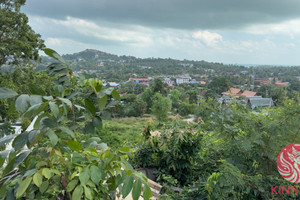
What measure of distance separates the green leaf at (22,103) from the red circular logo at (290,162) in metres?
1.63

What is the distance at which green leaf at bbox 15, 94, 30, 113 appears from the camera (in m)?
0.58

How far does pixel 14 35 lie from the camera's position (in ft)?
23.5

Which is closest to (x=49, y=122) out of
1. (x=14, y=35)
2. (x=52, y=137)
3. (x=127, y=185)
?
(x=52, y=137)

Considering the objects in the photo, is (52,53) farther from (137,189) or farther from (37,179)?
(137,189)

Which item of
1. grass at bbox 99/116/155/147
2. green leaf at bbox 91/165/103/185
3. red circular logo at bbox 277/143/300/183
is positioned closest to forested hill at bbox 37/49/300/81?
grass at bbox 99/116/155/147

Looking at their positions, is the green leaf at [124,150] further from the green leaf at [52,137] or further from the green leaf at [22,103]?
the green leaf at [22,103]

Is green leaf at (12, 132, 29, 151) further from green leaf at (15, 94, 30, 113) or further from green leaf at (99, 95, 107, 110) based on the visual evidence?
green leaf at (99, 95, 107, 110)

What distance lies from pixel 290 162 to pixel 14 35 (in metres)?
8.15

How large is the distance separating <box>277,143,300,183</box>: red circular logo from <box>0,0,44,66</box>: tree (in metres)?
7.63

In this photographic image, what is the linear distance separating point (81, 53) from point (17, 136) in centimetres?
8820

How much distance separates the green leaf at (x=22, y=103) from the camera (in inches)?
22.7

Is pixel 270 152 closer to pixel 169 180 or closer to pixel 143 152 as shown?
pixel 169 180

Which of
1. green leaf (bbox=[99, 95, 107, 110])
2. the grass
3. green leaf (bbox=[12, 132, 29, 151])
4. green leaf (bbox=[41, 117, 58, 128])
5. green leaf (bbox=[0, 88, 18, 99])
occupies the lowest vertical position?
the grass

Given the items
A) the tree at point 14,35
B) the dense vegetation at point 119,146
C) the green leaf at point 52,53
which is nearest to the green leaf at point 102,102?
the dense vegetation at point 119,146
